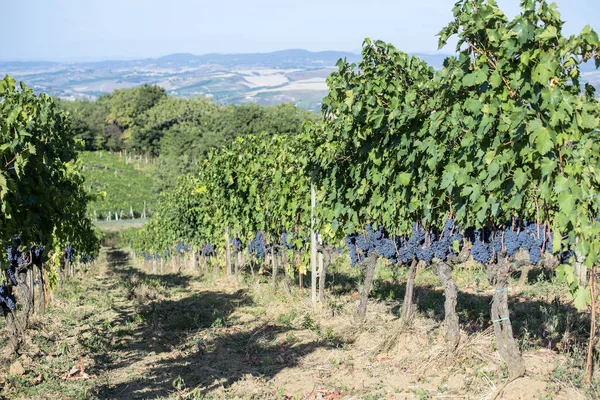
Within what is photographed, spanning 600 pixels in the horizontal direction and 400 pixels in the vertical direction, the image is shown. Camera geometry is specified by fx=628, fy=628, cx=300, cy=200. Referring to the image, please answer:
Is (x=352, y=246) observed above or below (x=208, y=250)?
above

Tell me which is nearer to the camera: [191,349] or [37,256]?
[191,349]

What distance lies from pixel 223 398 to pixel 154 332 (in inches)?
146

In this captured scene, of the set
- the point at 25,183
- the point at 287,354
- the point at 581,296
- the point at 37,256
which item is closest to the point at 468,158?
the point at 581,296

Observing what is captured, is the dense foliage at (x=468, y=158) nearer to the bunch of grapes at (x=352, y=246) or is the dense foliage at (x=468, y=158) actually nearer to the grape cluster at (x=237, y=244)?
the bunch of grapes at (x=352, y=246)

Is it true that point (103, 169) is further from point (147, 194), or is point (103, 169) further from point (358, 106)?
point (358, 106)

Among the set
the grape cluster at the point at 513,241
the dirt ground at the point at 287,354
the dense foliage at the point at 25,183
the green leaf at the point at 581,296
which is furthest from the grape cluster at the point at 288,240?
the green leaf at the point at 581,296

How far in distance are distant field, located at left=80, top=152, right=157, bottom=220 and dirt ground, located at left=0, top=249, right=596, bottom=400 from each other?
38.8m

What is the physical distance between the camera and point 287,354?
8.13 m

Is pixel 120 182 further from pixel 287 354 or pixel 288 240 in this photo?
pixel 287 354

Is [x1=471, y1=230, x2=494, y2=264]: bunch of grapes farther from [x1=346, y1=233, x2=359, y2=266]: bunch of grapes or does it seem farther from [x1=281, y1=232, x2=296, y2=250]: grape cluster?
[x1=281, y1=232, x2=296, y2=250]: grape cluster

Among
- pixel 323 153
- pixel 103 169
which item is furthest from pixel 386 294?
pixel 103 169

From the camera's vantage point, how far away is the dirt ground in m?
6.58

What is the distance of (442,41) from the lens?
229 inches

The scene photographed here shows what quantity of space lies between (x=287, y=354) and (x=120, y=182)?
59.6 m
